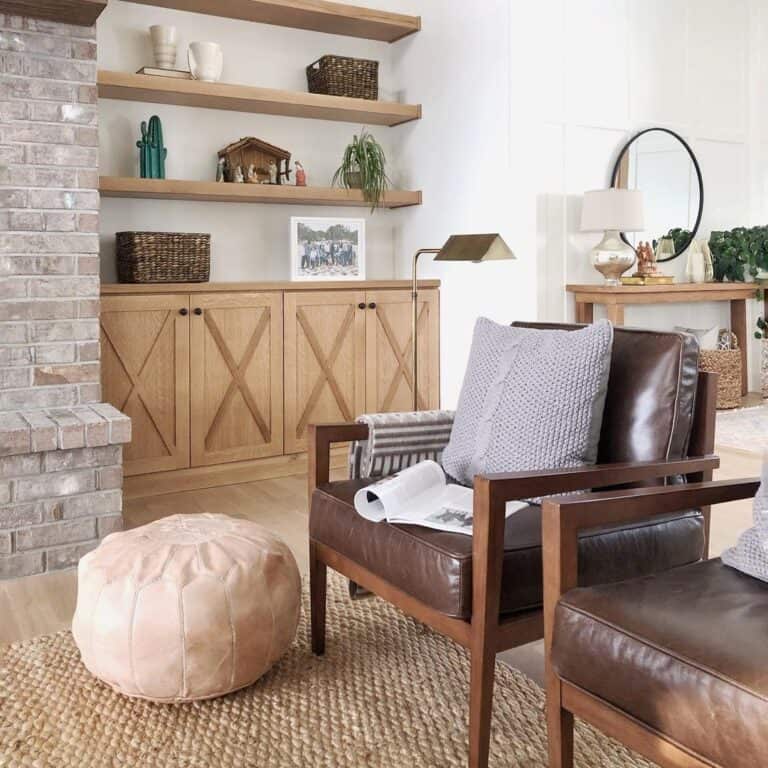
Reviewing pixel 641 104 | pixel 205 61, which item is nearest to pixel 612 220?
pixel 641 104

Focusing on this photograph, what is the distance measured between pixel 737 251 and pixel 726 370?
29.1 inches

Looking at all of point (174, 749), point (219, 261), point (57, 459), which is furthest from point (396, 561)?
point (219, 261)

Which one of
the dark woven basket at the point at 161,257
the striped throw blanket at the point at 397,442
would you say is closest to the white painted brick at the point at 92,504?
the striped throw blanket at the point at 397,442

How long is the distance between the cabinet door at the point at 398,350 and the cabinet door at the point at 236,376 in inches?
20.8

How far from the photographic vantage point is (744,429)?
16.3 ft

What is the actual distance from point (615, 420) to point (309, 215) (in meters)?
3.14

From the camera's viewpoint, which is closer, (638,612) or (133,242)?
(638,612)

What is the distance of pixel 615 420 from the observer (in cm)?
221

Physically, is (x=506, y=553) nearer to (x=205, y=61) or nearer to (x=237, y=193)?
(x=237, y=193)

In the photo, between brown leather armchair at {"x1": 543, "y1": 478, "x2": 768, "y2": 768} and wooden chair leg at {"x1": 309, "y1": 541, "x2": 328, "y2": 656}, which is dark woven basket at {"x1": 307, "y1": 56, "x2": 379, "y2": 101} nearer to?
wooden chair leg at {"x1": 309, "y1": 541, "x2": 328, "y2": 656}

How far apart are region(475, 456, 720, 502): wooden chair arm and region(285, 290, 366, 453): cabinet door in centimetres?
258

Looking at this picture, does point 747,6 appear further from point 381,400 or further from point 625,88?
point 381,400

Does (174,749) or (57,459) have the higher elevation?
(57,459)

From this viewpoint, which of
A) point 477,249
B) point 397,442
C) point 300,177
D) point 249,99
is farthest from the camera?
point 300,177
